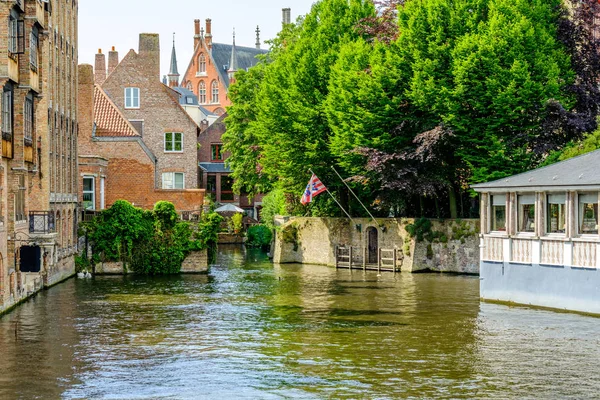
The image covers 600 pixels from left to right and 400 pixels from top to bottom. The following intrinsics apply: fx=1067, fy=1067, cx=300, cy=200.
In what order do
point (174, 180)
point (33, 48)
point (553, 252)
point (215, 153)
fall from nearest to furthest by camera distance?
point (553, 252) → point (33, 48) → point (174, 180) → point (215, 153)

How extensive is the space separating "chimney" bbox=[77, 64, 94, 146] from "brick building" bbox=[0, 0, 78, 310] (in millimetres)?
7160

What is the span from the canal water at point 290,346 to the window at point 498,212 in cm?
286

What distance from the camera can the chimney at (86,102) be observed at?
62.5 metres

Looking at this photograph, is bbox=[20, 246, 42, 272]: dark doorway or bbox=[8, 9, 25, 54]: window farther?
bbox=[20, 246, 42, 272]: dark doorway

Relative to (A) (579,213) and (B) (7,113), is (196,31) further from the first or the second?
(A) (579,213)

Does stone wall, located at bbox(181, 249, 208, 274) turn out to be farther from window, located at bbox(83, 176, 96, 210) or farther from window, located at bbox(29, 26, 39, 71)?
window, located at bbox(29, 26, 39, 71)

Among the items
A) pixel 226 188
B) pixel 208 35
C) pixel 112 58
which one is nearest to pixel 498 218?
pixel 112 58

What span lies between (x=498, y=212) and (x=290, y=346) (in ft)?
41.0

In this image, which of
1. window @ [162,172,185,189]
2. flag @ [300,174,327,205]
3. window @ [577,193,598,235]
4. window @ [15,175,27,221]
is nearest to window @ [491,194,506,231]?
window @ [577,193,598,235]

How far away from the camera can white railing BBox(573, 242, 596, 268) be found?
33.3 meters

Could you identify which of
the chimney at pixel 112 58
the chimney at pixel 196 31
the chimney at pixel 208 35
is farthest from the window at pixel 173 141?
the chimney at pixel 196 31

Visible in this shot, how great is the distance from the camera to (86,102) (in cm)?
6438

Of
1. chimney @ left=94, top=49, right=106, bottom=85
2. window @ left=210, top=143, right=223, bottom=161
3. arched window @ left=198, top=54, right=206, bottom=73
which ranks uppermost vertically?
arched window @ left=198, top=54, right=206, bottom=73

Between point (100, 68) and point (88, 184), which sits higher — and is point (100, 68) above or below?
above
